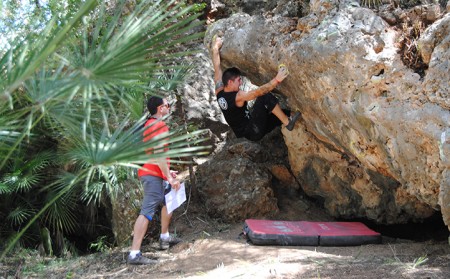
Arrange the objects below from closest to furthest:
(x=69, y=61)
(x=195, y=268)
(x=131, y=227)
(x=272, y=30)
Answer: (x=69, y=61) < (x=195, y=268) < (x=272, y=30) < (x=131, y=227)

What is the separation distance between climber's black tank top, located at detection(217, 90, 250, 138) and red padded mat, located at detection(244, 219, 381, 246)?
1.07 meters

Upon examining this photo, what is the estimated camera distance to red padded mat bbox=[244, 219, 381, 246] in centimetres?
482

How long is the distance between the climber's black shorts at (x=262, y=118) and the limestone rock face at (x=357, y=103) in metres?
0.20

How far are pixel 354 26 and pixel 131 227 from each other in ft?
11.0

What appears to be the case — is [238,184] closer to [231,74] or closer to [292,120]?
[292,120]

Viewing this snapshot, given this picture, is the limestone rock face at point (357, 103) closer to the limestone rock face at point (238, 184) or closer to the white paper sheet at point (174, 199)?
the limestone rock face at point (238, 184)

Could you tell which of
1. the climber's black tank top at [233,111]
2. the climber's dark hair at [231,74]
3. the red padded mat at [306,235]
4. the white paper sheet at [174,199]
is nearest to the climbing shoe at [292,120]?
the climber's black tank top at [233,111]

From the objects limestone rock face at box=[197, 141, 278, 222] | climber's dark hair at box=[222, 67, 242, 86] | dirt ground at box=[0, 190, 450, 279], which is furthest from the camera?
limestone rock face at box=[197, 141, 278, 222]

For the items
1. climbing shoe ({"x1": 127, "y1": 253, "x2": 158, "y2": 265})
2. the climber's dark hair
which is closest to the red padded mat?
climbing shoe ({"x1": 127, "y1": 253, "x2": 158, "y2": 265})

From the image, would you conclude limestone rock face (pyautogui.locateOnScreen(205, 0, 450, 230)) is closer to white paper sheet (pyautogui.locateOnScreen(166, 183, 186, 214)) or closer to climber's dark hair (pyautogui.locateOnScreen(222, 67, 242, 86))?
climber's dark hair (pyautogui.locateOnScreen(222, 67, 242, 86))

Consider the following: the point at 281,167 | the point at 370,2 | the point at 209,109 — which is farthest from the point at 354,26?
the point at 209,109

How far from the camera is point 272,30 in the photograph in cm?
520

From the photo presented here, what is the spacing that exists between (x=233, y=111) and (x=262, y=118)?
1.05ft

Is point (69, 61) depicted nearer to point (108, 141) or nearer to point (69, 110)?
point (69, 110)
